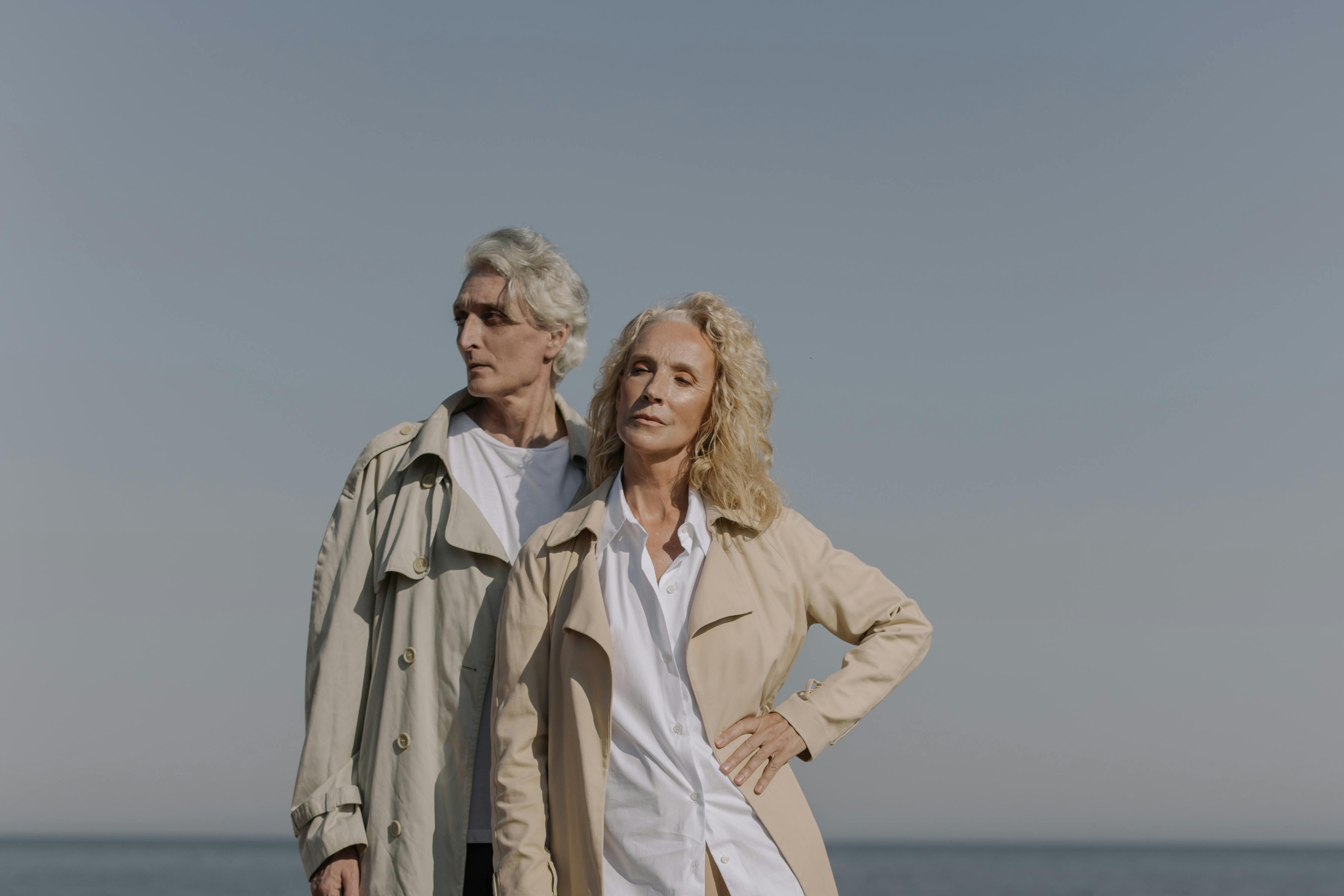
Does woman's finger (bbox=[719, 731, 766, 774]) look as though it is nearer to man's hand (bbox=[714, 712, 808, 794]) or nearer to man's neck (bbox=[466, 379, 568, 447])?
man's hand (bbox=[714, 712, 808, 794])

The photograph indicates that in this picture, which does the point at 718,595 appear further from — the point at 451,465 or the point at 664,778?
the point at 451,465

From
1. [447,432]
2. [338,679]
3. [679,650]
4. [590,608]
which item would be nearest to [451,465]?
[447,432]

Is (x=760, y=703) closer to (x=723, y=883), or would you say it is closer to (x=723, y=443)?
(x=723, y=883)

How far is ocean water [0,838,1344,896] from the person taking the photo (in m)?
38.8

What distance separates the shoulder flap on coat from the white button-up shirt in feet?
3.75

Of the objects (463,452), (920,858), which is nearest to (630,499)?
(463,452)

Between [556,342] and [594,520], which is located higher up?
[556,342]

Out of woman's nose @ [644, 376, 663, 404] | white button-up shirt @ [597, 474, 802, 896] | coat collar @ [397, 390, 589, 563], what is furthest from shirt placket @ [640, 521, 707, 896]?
coat collar @ [397, 390, 589, 563]

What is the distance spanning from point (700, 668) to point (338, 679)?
1.33 m

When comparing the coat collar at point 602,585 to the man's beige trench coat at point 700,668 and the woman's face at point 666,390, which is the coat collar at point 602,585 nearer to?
the man's beige trench coat at point 700,668

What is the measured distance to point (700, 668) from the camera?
3002 mm

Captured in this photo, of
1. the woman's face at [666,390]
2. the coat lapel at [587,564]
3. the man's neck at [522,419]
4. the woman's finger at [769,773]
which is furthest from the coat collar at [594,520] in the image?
the man's neck at [522,419]

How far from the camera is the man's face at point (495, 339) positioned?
12.9 feet

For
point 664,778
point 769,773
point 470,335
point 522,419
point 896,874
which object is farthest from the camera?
point 896,874
